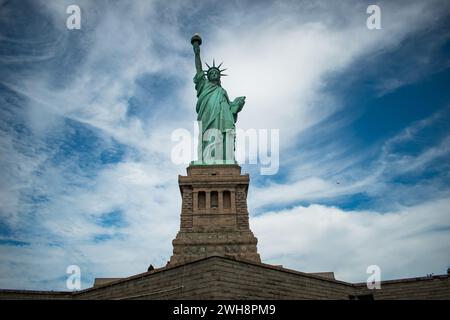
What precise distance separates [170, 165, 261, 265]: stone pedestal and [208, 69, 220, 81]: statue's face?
8706 mm

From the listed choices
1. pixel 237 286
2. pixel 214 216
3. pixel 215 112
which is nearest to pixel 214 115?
pixel 215 112

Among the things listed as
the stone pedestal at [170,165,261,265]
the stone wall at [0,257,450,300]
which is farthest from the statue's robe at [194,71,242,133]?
the stone wall at [0,257,450,300]

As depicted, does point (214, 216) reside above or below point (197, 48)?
below

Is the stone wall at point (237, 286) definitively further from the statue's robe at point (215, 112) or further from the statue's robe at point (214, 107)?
the statue's robe at point (214, 107)

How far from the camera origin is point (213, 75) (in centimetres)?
2980

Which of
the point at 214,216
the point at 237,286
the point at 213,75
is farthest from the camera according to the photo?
the point at 213,75

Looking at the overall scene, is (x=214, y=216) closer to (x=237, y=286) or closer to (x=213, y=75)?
(x=237, y=286)

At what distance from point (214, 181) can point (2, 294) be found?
1343 centimetres

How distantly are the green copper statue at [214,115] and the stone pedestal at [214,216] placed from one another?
1.82 meters

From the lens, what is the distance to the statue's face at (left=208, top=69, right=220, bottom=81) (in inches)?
1172

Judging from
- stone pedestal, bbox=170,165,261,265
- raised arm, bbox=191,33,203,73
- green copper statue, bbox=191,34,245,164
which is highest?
raised arm, bbox=191,33,203,73

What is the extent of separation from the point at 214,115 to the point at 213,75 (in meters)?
4.26

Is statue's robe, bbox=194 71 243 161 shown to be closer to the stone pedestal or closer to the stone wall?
the stone pedestal
